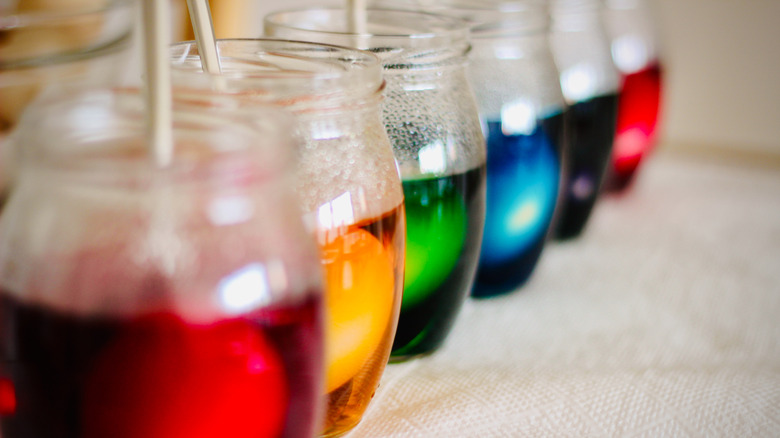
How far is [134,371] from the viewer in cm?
23

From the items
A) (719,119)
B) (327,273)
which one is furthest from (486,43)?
(719,119)

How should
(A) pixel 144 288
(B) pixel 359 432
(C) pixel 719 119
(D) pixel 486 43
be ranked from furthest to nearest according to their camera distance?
(C) pixel 719 119, (D) pixel 486 43, (B) pixel 359 432, (A) pixel 144 288

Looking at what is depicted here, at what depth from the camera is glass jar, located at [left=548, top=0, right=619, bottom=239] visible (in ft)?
1.89

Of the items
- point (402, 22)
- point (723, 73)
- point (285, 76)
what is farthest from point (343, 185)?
point (723, 73)

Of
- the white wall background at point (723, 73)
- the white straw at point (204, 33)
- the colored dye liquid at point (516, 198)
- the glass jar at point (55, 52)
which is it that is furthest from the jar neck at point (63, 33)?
the white wall background at point (723, 73)

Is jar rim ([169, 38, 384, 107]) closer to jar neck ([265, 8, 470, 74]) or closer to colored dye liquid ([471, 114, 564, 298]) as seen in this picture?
jar neck ([265, 8, 470, 74])

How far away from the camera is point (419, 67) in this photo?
38 cm

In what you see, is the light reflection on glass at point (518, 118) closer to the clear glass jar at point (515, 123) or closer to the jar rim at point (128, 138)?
the clear glass jar at point (515, 123)

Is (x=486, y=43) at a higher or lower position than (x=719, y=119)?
higher

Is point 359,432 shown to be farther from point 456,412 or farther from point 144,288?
point 144,288

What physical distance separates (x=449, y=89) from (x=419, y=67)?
0.02 metres

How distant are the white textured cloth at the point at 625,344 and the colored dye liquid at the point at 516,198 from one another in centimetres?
2

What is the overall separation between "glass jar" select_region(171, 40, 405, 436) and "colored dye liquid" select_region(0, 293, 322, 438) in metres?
0.06

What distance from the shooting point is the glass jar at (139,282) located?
0.23 metres
